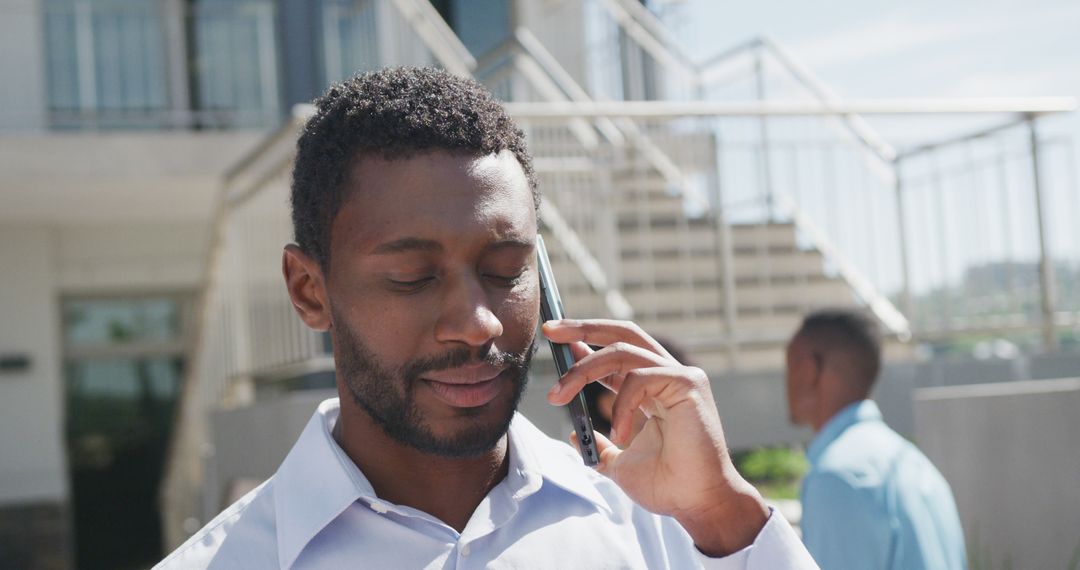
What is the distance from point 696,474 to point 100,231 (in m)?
10.7

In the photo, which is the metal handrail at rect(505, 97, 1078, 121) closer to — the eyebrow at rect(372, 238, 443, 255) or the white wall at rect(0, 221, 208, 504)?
the eyebrow at rect(372, 238, 443, 255)

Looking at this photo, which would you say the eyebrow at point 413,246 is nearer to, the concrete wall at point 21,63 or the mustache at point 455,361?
the mustache at point 455,361

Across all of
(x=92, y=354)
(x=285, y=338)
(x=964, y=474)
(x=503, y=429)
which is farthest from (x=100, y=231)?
(x=503, y=429)

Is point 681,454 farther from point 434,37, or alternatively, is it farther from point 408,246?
point 434,37

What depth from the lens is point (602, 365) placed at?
1.69 metres

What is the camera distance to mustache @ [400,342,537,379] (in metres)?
1.57

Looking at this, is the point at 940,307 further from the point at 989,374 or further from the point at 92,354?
the point at 92,354

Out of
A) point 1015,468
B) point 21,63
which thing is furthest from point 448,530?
point 21,63

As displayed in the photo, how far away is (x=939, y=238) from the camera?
22.9ft

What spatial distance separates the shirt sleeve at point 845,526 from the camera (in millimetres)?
2998

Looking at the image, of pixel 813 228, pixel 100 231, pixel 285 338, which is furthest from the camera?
pixel 100 231

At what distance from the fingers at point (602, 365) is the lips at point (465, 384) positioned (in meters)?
0.11

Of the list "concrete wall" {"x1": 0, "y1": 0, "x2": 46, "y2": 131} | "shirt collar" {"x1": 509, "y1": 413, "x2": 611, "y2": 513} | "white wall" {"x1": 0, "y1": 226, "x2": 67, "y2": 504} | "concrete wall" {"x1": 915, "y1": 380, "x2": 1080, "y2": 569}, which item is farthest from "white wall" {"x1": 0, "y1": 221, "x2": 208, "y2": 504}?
"shirt collar" {"x1": 509, "y1": 413, "x2": 611, "y2": 513}

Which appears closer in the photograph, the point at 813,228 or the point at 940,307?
the point at 940,307
